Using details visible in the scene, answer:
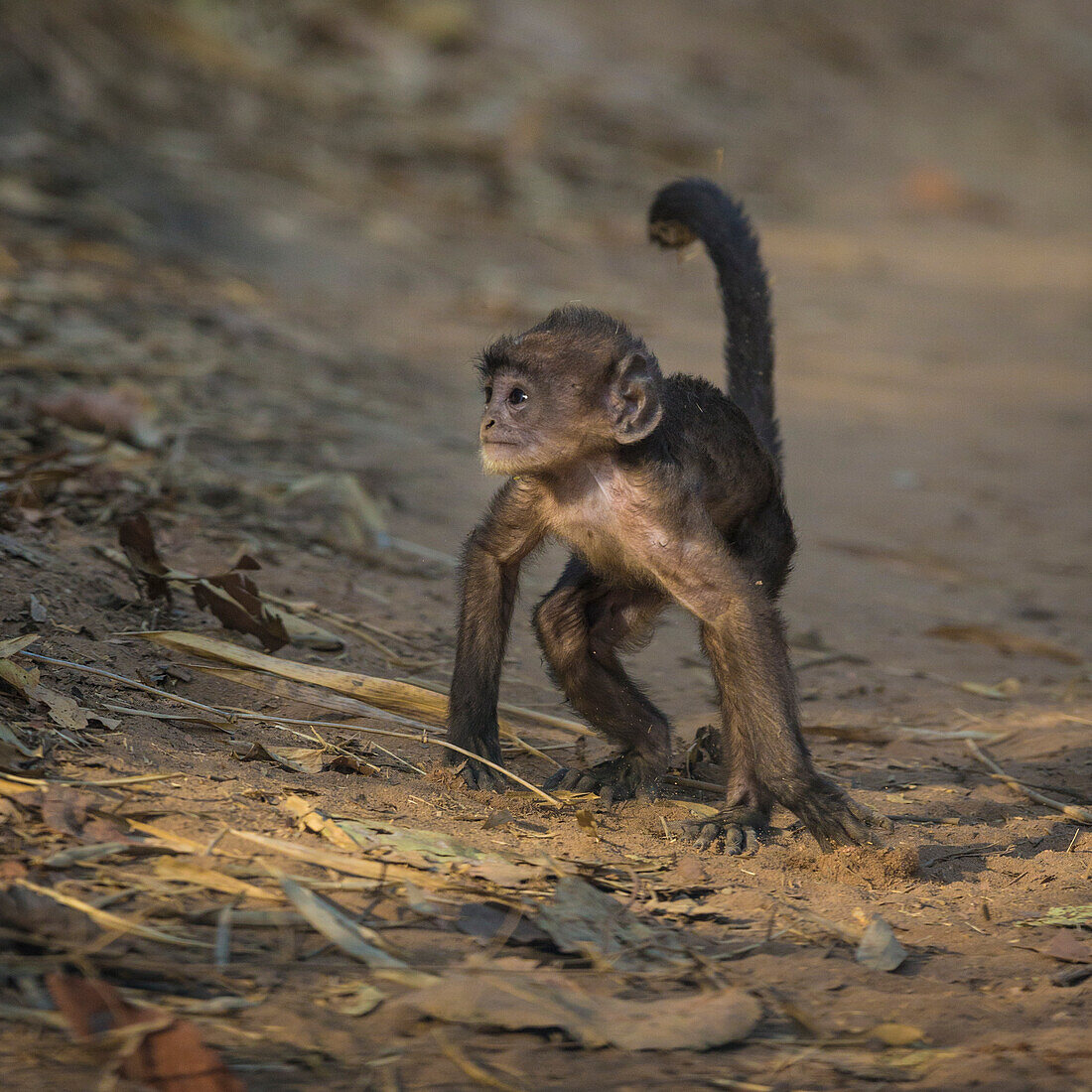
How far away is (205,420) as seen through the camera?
276 inches

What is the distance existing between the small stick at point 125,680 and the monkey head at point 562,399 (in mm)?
1067

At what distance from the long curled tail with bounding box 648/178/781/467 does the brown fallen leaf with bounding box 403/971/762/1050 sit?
2.35 m

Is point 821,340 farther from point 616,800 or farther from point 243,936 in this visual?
point 243,936

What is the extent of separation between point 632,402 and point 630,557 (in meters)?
0.43

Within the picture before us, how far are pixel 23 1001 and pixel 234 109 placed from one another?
13.8 m

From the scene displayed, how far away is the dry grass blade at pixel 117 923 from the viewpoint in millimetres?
2604

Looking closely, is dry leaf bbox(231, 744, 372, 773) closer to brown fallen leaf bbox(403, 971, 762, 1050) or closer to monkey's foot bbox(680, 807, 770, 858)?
monkey's foot bbox(680, 807, 770, 858)

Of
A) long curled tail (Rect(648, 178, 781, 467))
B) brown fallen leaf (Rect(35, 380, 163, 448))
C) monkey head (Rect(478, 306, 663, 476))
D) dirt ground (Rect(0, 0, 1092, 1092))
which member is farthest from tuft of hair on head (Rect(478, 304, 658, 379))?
brown fallen leaf (Rect(35, 380, 163, 448))

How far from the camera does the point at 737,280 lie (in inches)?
186

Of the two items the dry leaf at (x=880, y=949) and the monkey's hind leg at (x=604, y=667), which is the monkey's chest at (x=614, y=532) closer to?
the monkey's hind leg at (x=604, y=667)

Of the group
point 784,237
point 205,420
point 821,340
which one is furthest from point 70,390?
point 784,237

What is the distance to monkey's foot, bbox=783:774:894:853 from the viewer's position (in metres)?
3.52

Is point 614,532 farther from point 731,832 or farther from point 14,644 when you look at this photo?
point 14,644

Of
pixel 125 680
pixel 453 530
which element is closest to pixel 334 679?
pixel 125 680
